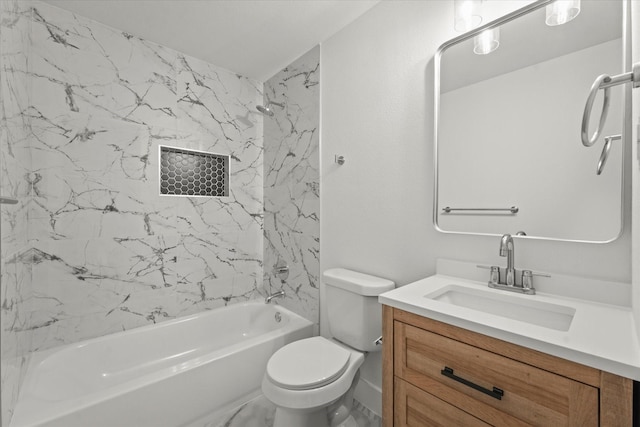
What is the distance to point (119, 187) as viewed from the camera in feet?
6.49

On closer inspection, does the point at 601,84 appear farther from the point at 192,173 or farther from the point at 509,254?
the point at 192,173

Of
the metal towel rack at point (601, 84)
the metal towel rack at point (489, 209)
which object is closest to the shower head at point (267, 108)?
the metal towel rack at point (489, 209)

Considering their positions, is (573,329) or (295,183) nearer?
(573,329)

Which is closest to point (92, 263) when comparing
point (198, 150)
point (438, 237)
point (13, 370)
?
point (13, 370)

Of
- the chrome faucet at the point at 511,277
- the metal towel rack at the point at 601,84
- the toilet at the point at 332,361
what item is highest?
the metal towel rack at the point at 601,84

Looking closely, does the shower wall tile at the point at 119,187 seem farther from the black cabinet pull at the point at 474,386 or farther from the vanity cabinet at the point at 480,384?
the black cabinet pull at the point at 474,386

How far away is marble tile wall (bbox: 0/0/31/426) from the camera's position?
1.09 meters

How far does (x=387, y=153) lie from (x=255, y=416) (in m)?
1.78

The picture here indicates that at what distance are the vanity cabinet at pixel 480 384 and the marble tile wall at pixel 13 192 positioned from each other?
1.50 metres

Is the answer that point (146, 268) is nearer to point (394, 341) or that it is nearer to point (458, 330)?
point (394, 341)

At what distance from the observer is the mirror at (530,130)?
101cm

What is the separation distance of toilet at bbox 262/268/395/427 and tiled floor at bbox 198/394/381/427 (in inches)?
Answer: 3.7

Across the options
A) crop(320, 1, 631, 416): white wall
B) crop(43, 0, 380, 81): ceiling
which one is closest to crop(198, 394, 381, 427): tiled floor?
crop(320, 1, 631, 416): white wall

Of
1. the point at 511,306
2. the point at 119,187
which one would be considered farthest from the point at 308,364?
the point at 119,187
